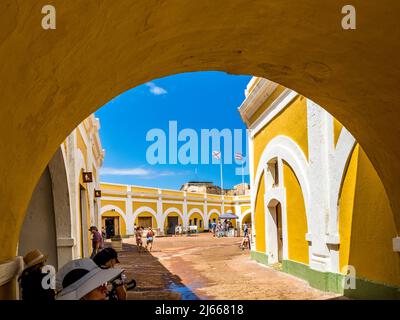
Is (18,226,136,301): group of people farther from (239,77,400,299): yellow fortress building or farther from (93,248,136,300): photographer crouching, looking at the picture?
(239,77,400,299): yellow fortress building

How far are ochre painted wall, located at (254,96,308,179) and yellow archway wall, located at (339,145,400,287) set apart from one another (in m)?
2.27

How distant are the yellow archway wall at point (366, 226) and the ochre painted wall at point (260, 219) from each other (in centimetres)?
589

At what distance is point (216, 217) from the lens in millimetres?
46719

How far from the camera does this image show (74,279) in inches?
109

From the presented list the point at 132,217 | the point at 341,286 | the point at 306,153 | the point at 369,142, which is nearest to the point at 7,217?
the point at 369,142

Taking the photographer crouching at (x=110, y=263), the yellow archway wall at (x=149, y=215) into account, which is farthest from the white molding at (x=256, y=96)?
the yellow archway wall at (x=149, y=215)

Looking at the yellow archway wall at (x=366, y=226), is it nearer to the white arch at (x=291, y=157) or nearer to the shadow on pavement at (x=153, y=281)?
the white arch at (x=291, y=157)

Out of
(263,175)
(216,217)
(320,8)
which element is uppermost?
(320,8)

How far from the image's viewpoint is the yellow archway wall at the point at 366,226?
6539 millimetres

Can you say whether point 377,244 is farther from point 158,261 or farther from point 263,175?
point 158,261

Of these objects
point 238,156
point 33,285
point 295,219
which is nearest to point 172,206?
point 238,156

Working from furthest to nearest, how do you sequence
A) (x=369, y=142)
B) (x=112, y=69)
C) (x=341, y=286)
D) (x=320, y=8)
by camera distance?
(x=341, y=286) → (x=369, y=142) → (x=112, y=69) → (x=320, y=8)

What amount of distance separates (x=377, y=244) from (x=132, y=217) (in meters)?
28.5

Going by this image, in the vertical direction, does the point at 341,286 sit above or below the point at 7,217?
below
